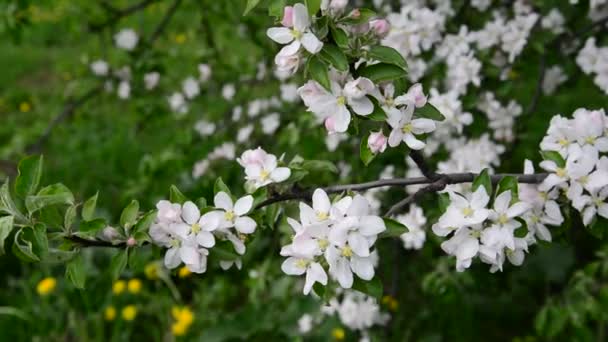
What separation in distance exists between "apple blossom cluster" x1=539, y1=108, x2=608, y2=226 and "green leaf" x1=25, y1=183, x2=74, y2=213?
0.81 m

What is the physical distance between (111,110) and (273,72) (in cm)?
238

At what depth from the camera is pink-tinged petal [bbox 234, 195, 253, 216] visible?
1327 millimetres

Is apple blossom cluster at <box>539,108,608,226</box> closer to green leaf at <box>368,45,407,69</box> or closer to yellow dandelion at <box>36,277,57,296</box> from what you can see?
green leaf at <box>368,45,407,69</box>

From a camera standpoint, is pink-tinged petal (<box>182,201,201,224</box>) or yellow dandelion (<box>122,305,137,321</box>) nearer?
pink-tinged petal (<box>182,201,201,224</box>)

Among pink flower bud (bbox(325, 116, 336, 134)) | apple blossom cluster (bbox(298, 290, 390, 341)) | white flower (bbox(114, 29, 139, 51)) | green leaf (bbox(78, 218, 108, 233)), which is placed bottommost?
apple blossom cluster (bbox(298, 290, 390, 341))

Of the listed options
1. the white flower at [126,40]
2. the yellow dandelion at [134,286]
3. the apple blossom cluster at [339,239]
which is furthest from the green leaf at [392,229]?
the yellow dandelion at [134,286]

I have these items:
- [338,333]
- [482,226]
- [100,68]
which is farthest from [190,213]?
[100,68]

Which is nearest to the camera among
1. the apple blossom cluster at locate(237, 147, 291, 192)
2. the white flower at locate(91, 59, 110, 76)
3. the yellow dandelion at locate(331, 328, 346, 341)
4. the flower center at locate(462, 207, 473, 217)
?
the flower center at locate(462, 207, 473, 217)

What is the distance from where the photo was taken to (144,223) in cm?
132

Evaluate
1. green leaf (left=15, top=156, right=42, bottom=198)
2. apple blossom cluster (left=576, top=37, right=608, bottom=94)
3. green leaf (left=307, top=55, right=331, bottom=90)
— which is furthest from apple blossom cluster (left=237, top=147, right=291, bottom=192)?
apple blossom cluster (left=576, top=37, right=608, bottom=94)

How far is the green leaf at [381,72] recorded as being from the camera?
1.22m

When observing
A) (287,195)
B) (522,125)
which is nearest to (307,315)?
(522,125)

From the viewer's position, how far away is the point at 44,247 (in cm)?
123

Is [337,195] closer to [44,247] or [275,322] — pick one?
[44,247]
